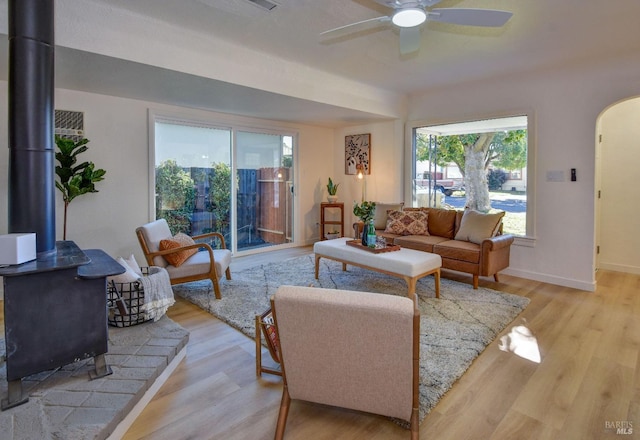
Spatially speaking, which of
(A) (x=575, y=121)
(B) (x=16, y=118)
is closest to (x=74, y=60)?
(B) (x=16, y=118)

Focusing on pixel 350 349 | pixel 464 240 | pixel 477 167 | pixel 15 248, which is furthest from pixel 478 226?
pixel 15 248

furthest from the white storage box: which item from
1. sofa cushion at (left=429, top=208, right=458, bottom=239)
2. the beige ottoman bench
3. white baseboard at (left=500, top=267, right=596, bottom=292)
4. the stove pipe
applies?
white baseboard at (left=500, top=267, right=596, bottom=292)

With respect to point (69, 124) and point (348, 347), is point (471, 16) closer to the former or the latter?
point (348, 347)

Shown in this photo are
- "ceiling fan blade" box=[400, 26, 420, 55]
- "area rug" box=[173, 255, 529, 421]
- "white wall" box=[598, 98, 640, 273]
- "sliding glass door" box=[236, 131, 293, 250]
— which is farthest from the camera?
"sliding glass door" box=[236, 131, 293, 250]

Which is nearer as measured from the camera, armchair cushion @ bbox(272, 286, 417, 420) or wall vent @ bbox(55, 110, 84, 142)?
armchair cushion @ bbox(272, 286, 417, 420)

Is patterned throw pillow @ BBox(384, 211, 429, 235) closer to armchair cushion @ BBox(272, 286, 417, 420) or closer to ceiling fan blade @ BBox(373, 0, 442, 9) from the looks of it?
ceiling fan blade @ BBox(373, 0, 442, 9)

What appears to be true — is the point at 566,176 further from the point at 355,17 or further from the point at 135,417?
the point at 135,417

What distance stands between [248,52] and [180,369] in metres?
3.06

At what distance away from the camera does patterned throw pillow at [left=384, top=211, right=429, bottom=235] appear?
15.6 feet

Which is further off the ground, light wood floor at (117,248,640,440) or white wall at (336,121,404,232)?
white wall at (336,121,404,232)

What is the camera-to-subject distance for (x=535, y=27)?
305 cm

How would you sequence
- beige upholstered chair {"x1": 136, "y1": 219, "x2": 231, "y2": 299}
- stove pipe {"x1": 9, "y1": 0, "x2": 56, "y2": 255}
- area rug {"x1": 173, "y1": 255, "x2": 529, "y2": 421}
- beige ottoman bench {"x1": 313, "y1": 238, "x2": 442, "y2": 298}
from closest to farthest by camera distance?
stove pipe {"x1": 9, "y1": 0, "x2": 56, "y2": 255}
area rug {"x1": 173, "y1": 255, "x2": 529, "y2": 421}
beige ottoman bench {"x1": 313, "y1": 238, "x2": 442, "y2": 298}
beige upholstered chair {"x1": 136, "y1": 219, "x2": 231, "y2": 299}

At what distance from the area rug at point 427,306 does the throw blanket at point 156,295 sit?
51cm

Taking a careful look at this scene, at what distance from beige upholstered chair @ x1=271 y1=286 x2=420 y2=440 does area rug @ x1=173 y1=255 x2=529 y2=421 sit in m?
0.42
